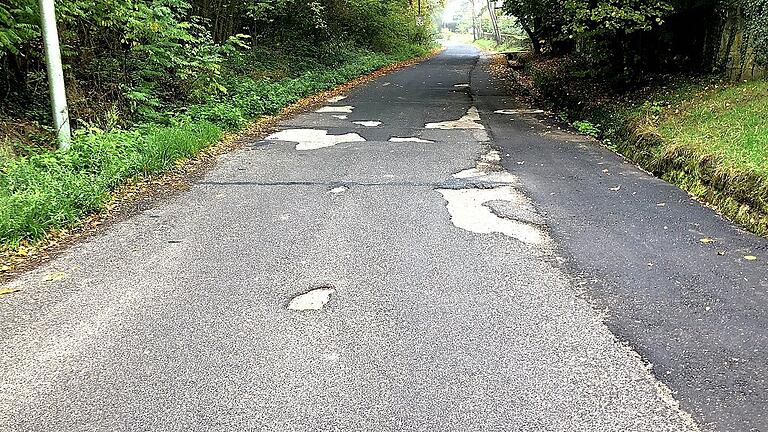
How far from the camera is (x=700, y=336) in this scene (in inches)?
151

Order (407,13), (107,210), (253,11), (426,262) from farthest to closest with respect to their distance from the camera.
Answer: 1. (407,13)
2. (253,11)
3. (107,210)
4. (426,262)

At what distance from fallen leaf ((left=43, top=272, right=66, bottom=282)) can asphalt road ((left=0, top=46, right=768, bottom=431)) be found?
0.20 feet

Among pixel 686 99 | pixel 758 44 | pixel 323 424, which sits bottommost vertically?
pixel 323 424

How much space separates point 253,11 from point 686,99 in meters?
12.0

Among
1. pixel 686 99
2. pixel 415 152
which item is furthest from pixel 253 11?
pixel 686 99

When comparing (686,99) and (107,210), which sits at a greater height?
(686,99)

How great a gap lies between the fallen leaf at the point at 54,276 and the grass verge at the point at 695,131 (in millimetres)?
5854

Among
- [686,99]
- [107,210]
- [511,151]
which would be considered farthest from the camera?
[686,99]

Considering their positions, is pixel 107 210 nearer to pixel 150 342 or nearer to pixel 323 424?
pixel 150 342

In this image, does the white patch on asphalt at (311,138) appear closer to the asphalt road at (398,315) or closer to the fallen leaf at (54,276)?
the asphalt road at (398,315)

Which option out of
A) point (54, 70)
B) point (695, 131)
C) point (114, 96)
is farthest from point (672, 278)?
point (114, 96)

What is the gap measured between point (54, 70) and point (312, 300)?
527cm

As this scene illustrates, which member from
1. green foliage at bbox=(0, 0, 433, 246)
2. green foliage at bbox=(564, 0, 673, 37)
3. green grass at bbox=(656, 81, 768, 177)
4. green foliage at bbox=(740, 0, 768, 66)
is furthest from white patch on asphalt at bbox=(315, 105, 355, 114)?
green foliage at bbox=(740, 0, 768, 66)

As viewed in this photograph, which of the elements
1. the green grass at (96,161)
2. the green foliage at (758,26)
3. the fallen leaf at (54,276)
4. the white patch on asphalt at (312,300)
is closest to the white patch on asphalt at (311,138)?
the green grass at (96,161)
